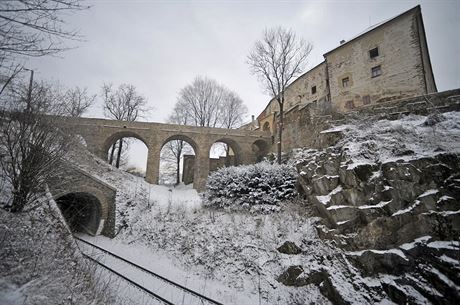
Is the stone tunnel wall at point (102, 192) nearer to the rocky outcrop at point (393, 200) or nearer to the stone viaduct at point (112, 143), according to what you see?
the stone viaduct at point (112, 143)

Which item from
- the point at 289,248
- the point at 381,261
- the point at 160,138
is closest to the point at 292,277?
the point at 289,248

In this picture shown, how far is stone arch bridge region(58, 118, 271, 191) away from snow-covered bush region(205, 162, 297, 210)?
7.56 meters

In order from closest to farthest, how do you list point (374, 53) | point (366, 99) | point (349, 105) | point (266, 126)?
point (366, 99) < point (374, 53) < point (349, 105) < point (266, 126)

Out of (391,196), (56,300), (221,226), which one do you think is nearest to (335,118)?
(391,196)

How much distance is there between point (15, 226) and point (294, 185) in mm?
9580

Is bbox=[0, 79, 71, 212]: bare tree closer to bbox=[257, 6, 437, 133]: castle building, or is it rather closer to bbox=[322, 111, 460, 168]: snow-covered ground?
bbox=[322, 111, 460, 168]: snow-covered ground

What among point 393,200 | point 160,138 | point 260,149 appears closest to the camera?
point 393,200

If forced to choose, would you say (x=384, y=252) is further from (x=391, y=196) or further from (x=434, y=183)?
(x=434, y=183)

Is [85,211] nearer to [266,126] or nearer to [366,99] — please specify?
[366,99]

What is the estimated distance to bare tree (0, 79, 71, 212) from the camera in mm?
4559

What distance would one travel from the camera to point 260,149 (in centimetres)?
2294

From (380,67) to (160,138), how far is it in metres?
19.6

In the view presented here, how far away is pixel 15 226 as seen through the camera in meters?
4.25

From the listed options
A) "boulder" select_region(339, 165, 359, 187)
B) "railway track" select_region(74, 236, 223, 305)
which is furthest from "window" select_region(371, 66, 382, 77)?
"railway track" select_region(74, 236, 223, 305)
